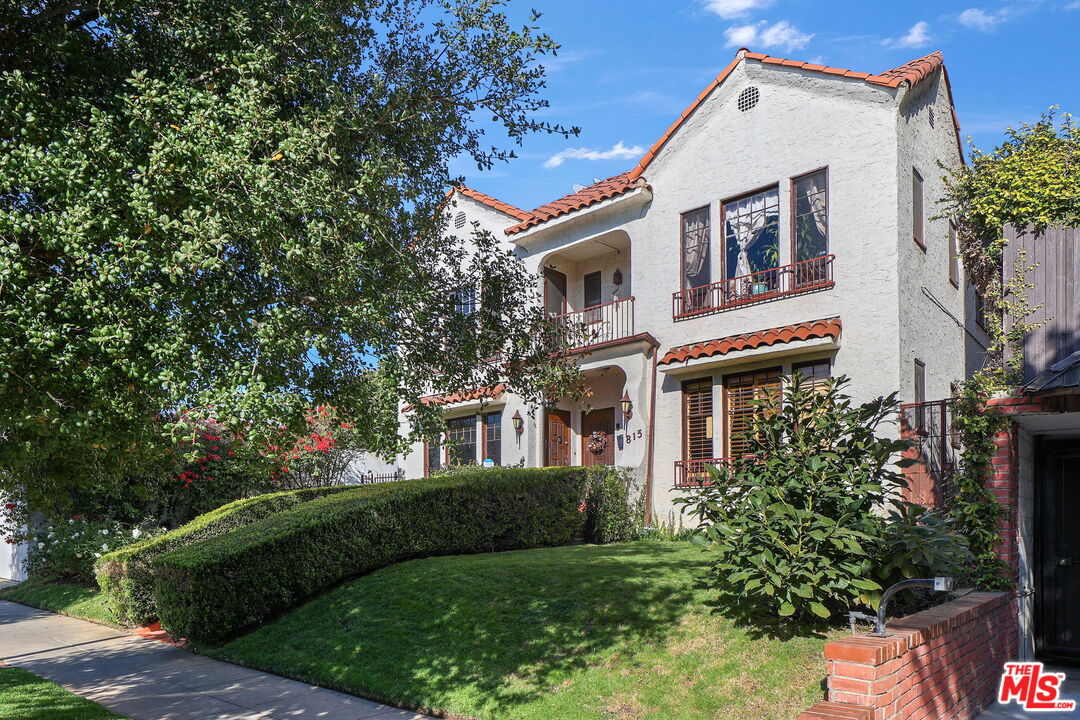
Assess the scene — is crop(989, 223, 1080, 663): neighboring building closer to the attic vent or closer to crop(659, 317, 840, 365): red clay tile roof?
crop(659, 317, 840, 365): red clay tile roof

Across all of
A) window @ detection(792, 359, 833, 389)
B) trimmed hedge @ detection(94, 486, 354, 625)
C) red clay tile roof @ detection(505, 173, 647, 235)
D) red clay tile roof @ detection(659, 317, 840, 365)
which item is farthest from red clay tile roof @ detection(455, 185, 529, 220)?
trimmed hedge @ detection(94, 486, 354, 625)

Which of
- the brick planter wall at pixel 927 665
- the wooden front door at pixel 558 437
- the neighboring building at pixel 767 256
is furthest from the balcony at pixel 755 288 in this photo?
the brick planter wall at pixel 927 665

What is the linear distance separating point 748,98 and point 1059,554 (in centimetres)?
946

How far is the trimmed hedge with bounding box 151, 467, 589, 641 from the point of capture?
33.9ft

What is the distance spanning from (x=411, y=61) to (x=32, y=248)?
3.99m

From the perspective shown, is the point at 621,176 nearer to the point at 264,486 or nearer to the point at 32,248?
the point at 264,486

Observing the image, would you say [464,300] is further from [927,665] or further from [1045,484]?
[1045,484]

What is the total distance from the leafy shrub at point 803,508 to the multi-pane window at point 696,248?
7.80 meters

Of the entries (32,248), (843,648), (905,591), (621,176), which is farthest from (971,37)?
(32,248)

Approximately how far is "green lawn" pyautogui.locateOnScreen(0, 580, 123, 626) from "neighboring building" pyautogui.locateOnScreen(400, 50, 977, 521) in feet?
21.0

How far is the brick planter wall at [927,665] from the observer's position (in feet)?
17.9

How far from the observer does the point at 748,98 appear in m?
15.2

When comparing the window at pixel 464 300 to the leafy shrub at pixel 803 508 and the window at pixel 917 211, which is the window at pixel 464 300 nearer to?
the leafy shrub at pixel 803 508

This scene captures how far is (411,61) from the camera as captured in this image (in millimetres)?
7824
